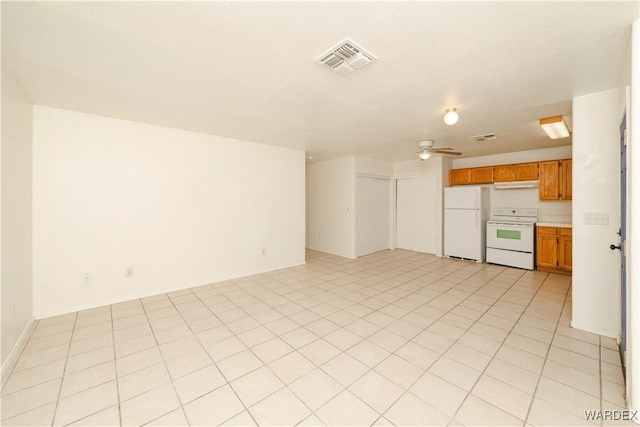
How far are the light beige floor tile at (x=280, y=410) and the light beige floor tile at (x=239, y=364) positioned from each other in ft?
1.23

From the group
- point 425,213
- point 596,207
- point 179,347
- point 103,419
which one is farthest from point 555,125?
point 103,419

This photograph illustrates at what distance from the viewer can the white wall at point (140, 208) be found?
301 cm

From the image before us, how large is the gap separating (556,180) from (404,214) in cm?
318

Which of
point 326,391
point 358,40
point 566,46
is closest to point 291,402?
point 326,391

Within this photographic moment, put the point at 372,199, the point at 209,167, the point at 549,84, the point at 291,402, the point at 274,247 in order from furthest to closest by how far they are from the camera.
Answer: the point at 372,199
the point at 274,247
the point at 209,167
the point at 549,84
the point at 291,402

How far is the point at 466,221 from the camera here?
5730 mm

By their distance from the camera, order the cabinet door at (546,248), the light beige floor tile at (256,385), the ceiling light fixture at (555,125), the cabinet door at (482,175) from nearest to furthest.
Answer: the light beige floor tile at (256,385), the ceiling light fixture at (555,125), the cabinet door at (546,248), the cabinet door at (482,175)

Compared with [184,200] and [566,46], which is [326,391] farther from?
[184,200]

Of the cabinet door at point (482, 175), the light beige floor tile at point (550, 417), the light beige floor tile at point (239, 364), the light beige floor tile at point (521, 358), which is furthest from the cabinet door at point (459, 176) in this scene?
the light beige floor tile at point (239, 364)

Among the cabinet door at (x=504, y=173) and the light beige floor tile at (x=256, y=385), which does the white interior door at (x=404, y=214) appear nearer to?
the cabinet door at (x=504, y=173)

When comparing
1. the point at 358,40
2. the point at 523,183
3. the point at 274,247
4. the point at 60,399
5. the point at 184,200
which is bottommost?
the point at 60,399

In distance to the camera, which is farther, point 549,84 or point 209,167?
point 209,167

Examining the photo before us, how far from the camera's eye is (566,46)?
1.84 metres

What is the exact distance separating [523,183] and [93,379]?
289 inches
